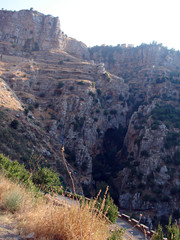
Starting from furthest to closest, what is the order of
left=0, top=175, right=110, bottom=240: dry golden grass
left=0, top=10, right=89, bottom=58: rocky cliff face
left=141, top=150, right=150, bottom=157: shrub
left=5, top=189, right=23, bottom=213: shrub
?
left=0, top=10, right=89, bottom=58: rocky cliff face
left=141, top=150, right=150, bottom=157: shrub
left=5, top=189, right=23, bottom=213: shrub
left=0, top=175, right=110, bottom=240: dry golden grass

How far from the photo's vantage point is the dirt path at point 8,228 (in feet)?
11.0

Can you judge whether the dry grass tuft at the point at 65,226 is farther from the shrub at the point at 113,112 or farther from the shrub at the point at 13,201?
the shrub at the point at 113,112

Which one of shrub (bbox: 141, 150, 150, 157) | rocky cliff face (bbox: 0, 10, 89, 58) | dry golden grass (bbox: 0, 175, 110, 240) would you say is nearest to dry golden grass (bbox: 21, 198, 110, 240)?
Answer: dry golden grass (bbox: 0, 175, 110, 240)

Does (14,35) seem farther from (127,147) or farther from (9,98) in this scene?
(127,147)

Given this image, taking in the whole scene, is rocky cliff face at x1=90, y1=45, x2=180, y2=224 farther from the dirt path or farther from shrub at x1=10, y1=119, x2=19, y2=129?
the dirt path

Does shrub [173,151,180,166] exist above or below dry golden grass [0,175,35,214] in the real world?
below

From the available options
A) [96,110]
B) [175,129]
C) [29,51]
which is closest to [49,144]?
[96,110]

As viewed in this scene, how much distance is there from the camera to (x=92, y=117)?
1704 inches

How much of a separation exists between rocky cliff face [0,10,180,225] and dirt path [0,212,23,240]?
58.5ft

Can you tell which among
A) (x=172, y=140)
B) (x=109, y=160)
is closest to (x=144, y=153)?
(x=172, y=140)

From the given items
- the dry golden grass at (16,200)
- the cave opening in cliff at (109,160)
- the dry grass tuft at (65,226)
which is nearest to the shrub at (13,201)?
the dry golden grass at (16,200)

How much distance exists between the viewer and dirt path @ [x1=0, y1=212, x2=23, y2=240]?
11.0ft

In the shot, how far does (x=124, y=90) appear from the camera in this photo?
5769 centimetres

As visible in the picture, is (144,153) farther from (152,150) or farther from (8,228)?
(8,228)
